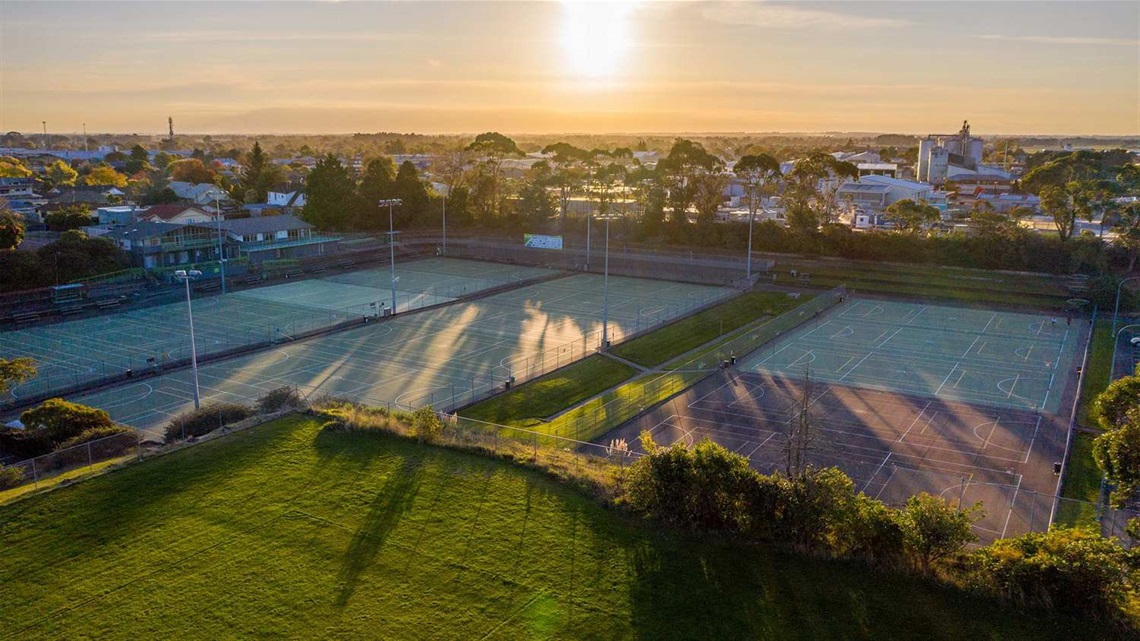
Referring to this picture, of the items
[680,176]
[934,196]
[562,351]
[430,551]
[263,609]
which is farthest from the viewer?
[934,196]

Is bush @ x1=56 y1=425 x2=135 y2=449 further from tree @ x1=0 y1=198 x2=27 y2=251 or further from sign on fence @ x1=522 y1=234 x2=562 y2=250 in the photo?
sign on fence @ x1=522 y1=234 x2=562 y2=250

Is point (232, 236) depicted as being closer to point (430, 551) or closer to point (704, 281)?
point (704, 281)

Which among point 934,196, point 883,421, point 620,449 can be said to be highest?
point 934,196

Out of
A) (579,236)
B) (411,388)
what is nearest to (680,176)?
(579,236)

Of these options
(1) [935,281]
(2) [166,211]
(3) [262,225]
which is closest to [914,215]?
(1) [935,281]

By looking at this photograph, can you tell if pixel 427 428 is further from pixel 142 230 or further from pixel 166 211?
pixel 166 211

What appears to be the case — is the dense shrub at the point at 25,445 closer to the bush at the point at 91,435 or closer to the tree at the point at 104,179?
the bush at the point at 91,435
